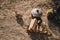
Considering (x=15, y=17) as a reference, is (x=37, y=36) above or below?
below

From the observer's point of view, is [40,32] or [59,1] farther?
[59,1]

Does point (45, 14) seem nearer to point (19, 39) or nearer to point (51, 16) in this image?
point (51, 16)

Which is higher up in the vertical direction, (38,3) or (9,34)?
(38,3)

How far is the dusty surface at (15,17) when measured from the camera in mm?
3659

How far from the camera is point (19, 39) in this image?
143 inches

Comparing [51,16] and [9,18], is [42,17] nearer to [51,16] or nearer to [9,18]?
[51,16]

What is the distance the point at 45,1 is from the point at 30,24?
0.56 meters

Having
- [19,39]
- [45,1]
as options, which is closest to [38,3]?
[45,1]

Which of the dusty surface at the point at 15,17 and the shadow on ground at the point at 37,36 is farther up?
the dusty surface at the point at 15,17

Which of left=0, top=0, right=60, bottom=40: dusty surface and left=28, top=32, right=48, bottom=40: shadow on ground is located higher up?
left=0, top=0, right=60, bottom=40: dusty surface

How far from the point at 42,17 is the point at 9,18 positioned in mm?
537

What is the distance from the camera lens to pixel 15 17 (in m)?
3.79

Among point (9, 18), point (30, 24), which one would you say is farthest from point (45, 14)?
point (9, 18)

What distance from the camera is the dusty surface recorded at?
366 cm
